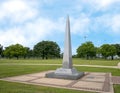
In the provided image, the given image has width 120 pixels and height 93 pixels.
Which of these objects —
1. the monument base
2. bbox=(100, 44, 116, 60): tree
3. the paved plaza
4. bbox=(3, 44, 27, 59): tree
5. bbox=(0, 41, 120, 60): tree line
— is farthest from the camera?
bbox=(100, 44, 116, 60): tree

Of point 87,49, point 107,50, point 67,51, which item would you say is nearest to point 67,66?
point 67,51

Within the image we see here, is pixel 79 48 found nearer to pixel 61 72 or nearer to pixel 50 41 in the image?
pixel 50 41

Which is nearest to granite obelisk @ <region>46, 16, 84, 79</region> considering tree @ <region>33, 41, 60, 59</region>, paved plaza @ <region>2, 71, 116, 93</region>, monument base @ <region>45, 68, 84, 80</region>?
monument base @ <region>45, 68, 84, 80</region>

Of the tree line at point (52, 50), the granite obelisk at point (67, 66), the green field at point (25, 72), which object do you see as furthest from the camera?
the tree line at point (52, 50)

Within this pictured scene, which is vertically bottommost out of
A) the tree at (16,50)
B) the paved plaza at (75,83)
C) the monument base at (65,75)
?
the paved plaza at (75,83)

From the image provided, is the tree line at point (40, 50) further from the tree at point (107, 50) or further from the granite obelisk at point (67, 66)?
the granite obelisk at point (67, 66)

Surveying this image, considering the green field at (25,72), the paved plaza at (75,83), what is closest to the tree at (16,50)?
the green field at (25,72)

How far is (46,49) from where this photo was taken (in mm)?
83125

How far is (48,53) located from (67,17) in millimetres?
67228

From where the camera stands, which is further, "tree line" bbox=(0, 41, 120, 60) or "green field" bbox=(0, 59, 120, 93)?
"tree line" bbox=(0, 41, 120, 60)

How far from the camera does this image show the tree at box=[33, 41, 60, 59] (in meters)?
82.8

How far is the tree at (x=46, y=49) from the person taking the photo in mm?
82812

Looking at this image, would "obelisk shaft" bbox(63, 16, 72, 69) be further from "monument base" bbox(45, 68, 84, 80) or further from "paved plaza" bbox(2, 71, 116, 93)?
"paved plaza" bbox(2, 71, 116, 93)

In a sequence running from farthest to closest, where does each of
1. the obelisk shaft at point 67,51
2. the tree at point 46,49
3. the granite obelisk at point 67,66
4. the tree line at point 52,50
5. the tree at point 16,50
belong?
the tree at point 46,49 → the tree line at point 52,50 → the tree at point 16,50 → the obelisk shaft at point 67,51 → the granite obelisk at point 67,66
